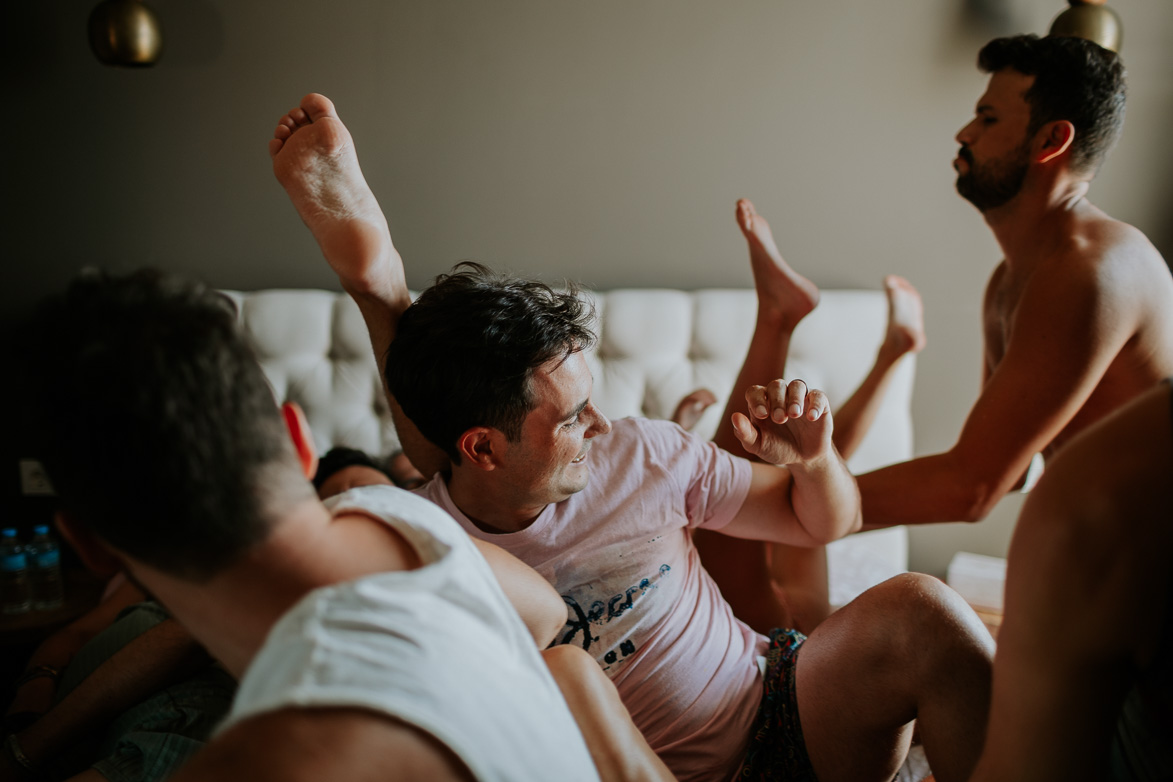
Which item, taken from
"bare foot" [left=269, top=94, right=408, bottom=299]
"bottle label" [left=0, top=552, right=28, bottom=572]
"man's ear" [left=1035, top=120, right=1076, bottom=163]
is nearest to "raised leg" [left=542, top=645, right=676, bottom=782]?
"bare foot" [left=269, top=94, right=408, bottom=299]

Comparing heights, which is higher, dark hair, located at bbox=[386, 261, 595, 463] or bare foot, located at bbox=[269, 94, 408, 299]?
bare foot, located at bbox=[269, 94, 408, 299]

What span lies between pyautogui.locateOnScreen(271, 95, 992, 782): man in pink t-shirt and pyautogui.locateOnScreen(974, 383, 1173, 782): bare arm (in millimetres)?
346

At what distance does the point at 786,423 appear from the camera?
4.11 ft

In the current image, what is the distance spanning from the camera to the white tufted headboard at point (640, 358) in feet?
7.31

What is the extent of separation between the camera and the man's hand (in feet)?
3.86

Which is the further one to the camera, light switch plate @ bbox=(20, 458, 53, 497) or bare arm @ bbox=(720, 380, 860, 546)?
light switch plate @ bbox=(20, 458, 53, 497)

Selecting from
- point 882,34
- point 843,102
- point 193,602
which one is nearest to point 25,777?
point 193,602

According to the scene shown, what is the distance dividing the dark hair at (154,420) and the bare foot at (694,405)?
1501 mm

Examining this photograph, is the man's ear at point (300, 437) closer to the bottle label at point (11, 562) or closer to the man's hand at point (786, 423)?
the man's hand at point (786, 423)

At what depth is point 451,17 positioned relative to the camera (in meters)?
2.29

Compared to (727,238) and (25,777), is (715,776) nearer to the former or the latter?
(25,777)

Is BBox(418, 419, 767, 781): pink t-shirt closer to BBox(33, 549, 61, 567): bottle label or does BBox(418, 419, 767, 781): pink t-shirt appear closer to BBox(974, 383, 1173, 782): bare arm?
BBox(974, 383, 1173, 782): bare arm

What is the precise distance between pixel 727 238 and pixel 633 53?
589 mm

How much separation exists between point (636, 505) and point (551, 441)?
176 millimetres
